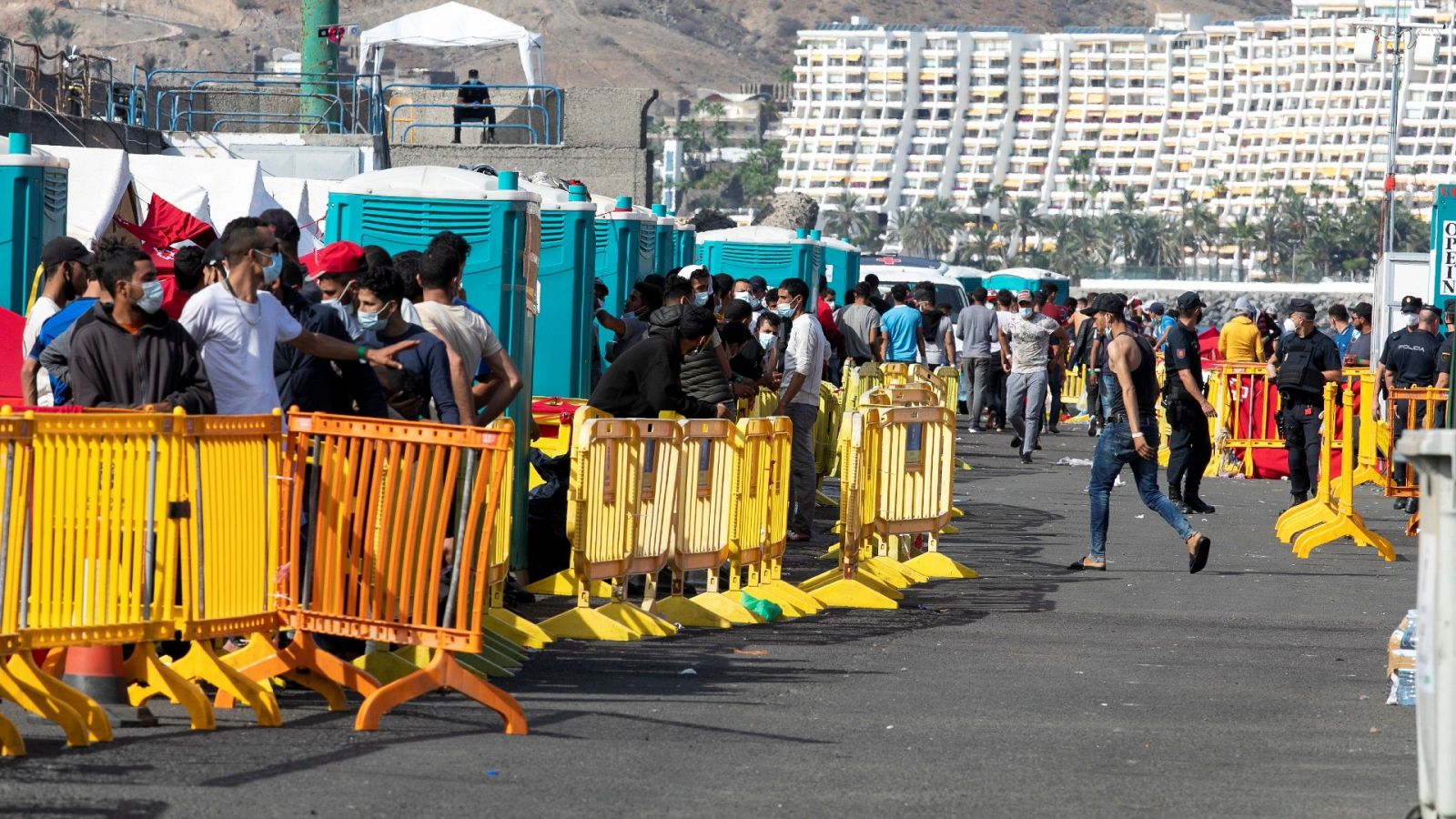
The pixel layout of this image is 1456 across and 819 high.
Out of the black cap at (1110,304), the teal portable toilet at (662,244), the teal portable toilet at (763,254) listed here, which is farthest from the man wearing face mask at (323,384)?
the teal portable toilet at (763,254)

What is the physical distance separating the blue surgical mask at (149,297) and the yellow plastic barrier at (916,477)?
529cm

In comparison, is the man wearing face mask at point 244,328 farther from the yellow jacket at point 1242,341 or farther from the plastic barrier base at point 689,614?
the yellow jacket at point 1242,341

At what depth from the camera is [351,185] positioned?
12.8m

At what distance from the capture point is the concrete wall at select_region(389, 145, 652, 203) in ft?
101

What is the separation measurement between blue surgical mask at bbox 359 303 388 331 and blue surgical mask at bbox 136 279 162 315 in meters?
1.12

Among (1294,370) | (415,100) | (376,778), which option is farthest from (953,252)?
(376,778)

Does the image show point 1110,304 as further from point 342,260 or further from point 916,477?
point 342,260

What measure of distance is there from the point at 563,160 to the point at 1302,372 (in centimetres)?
1560

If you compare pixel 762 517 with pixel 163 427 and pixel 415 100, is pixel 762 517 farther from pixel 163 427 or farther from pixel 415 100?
pixel 415 100

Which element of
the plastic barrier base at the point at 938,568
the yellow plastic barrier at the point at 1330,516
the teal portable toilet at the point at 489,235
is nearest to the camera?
the teal portable toilet at the point at 489,235

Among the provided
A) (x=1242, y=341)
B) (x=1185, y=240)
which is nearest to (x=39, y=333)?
(x=1242, y=341)

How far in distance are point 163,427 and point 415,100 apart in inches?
1211

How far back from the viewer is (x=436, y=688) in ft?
23.0

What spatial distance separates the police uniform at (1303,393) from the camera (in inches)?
692
